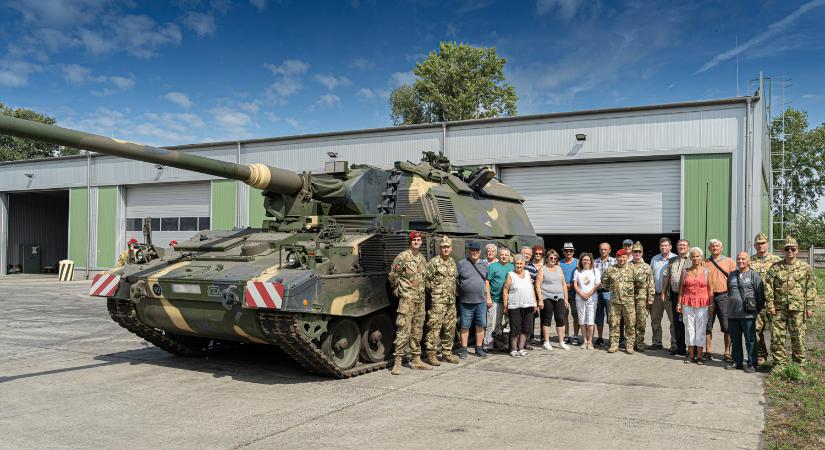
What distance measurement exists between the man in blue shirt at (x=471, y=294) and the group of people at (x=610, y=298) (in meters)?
0.01

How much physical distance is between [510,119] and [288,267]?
14228 mm

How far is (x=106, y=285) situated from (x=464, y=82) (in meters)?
33.8

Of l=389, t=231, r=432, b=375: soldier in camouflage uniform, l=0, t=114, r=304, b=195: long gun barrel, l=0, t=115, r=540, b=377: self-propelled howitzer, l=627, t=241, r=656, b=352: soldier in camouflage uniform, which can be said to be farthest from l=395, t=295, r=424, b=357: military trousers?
l=627, t=241, r=656, b=352: soldier in camouflage uniform

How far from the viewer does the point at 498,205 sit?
1294 centimetres

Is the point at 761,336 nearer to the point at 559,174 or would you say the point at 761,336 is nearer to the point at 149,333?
the point at 149,333

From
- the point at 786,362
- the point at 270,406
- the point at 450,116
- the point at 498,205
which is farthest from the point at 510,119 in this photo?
the point at 450,116

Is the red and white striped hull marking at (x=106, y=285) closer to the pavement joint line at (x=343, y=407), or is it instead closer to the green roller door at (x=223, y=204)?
the pavement joint line at (x=343, y=407)

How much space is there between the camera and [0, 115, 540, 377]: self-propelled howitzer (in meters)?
7.55

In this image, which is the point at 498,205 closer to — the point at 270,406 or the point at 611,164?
the point at 270,406

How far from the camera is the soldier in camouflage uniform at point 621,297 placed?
10242 mm

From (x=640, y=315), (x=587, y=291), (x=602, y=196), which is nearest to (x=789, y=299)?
(x=640, y=315)

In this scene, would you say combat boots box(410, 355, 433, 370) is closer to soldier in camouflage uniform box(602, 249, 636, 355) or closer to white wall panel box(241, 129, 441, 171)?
soldier in camouflage uniform box(602, 249, 636, 355)

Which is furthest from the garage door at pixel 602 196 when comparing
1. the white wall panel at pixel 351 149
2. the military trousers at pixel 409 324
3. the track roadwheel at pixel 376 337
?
the military trousers at pixel 409 324

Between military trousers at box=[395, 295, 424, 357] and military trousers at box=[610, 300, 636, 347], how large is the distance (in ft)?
10.9
